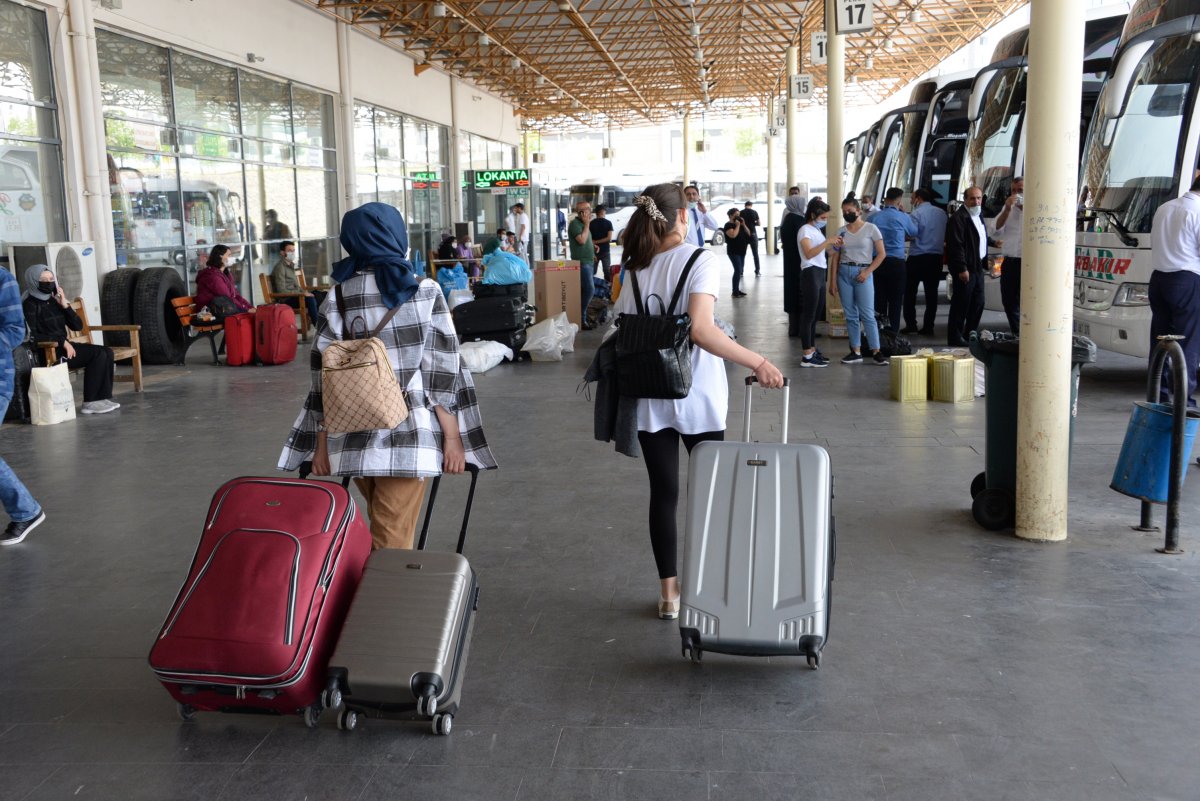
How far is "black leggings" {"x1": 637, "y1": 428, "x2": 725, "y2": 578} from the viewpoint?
4305 millimetres

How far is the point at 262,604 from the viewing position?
3.33m

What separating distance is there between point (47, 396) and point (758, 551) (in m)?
7.73

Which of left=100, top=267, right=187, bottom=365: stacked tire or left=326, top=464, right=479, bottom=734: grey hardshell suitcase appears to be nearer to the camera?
left=326, top=464, right=479, bottom=734: grey hardshell suitcase

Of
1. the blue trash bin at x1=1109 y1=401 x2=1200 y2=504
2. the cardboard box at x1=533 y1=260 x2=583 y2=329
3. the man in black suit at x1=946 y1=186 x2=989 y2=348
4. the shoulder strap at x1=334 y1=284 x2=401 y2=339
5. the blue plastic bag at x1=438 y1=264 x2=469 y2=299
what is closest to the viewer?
the shoulder strap at x1=334 y1=284 x2=401 y2=339

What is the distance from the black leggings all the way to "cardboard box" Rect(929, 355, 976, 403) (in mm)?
5613

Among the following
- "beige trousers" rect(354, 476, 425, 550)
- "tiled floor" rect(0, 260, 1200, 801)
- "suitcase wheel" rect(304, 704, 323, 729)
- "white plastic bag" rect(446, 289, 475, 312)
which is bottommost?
"tiled floor" rect(0, 260, 1200, 801)

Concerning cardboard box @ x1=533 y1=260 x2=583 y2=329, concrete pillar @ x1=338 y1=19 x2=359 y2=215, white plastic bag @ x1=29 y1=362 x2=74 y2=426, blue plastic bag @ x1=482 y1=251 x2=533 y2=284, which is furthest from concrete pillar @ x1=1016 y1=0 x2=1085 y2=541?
concrete pillar @ x1=338 y1=19 x2=359 y2=215

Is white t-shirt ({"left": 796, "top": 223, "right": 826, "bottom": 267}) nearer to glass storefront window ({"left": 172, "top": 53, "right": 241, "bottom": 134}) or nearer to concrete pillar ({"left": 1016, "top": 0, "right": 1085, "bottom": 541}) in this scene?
concrete pillar ({"left": 1016, "top": 0, "right": 1085, "bottom": 541})

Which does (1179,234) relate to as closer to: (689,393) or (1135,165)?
(1135,165)

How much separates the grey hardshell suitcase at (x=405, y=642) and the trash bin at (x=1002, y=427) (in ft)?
10.4

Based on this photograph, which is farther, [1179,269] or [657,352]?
[1179,269]

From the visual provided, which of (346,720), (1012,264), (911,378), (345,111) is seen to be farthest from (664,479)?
(345,111)

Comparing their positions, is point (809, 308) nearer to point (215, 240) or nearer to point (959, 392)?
point (959, 392)

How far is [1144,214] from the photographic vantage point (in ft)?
30.2
